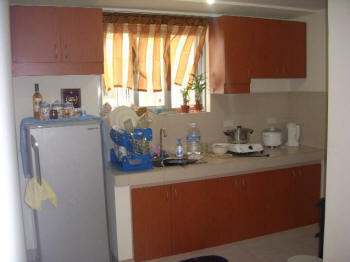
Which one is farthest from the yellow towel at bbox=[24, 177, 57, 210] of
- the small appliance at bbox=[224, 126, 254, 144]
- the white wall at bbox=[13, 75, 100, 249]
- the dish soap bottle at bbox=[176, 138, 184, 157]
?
the small appliance at bbox=[224, 126, 254, 144]

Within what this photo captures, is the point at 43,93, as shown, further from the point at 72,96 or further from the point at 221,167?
the point at 221,167

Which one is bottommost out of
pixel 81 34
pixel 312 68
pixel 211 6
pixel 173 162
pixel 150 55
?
pixel 173 162

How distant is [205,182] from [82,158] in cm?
117

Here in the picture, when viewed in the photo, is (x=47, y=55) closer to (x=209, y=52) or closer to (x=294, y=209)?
(x=209, y=52)

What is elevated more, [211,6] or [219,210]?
[211,6]

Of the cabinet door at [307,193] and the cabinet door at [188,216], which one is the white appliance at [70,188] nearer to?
the cabinet door at [188,216]

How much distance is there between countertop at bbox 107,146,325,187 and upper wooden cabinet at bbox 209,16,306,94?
79cm

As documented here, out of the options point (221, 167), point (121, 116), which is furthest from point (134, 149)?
point (221, 167)

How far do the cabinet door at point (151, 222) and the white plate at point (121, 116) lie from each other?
647 mm

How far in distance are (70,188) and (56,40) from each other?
1.27 meters

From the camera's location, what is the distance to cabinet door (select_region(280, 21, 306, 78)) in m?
3.90

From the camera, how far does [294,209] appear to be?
3.75m

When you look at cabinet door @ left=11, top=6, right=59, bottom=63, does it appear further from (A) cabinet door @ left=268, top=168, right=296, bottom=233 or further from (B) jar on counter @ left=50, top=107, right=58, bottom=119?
(A) cabinet door @ left=268, top=168, right=296, bottom=233

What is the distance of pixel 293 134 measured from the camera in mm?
4086
